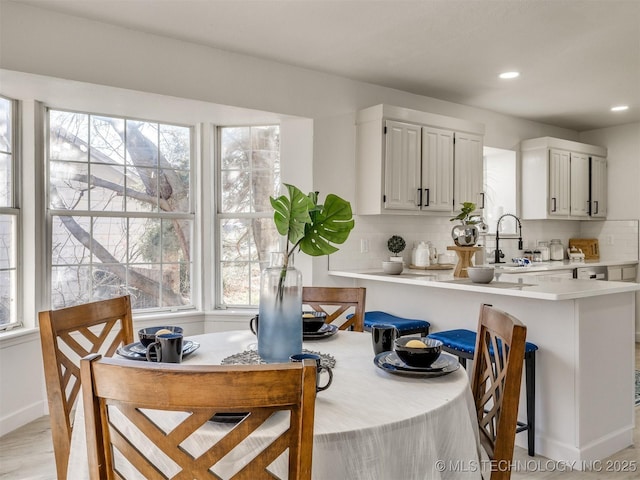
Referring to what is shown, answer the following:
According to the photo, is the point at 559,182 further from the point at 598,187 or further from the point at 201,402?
the point at 201,402

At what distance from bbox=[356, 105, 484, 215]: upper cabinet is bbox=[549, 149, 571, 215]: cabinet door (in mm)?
1325

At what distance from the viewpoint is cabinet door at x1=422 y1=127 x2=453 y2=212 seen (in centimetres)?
412

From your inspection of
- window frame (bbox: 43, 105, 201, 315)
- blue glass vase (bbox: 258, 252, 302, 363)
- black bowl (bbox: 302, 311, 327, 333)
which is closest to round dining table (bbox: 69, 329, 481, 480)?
blue glass vase (bbox: 258, 252, 302, 363)

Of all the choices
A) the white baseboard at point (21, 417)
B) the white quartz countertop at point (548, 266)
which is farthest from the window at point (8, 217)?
the white quartz countertop at point (548, 266)

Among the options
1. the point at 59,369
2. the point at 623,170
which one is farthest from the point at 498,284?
the point at 623,170

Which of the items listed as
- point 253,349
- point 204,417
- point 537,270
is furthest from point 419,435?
point 537,270

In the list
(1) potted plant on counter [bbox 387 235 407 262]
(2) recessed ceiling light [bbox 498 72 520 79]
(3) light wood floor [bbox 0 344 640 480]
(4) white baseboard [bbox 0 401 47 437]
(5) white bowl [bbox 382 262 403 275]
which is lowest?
(3) light wood floor [bbox 0 344 640 480]

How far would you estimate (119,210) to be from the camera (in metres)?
3.56

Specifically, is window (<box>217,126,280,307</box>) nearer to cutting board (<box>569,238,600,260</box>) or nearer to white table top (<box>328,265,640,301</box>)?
white table top (<box>328,265,640,301</box>)

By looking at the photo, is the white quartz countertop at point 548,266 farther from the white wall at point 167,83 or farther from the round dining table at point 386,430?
the round dining table at point 386,430

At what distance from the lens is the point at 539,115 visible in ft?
17.1

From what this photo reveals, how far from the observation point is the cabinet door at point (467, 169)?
171 inches

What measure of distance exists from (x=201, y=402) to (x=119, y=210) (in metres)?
3.01

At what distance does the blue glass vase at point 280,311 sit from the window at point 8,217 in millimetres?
2347
